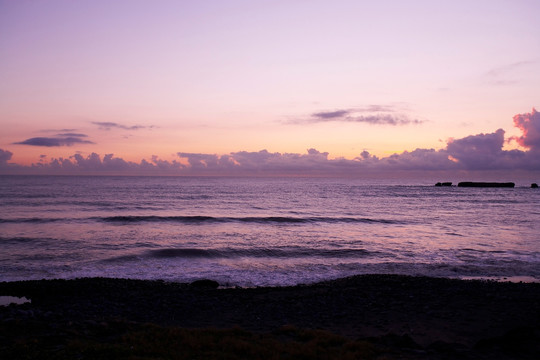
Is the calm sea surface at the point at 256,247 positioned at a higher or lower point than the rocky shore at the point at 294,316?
lower

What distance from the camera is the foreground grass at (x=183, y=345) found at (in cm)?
818

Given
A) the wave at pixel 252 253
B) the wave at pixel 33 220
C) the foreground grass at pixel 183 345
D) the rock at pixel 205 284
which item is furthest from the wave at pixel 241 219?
the foreground grass at pixel 183 345

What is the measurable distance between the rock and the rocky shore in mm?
102

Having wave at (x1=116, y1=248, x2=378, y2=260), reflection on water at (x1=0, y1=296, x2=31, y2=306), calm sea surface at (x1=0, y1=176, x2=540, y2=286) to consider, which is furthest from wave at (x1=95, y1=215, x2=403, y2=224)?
reflection on water at (x1=0, y1=296, x2=31, y2=306)

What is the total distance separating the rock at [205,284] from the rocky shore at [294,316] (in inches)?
4.0

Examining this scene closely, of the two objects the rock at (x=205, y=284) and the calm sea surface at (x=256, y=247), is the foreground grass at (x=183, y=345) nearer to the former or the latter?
the rock at (x=205, y=284)

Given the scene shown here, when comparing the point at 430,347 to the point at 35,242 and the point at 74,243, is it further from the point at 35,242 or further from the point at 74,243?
the point at 35,242

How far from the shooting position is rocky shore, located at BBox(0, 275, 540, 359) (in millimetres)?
8961

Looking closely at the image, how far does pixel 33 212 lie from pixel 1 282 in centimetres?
3471

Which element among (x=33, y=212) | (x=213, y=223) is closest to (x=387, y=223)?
(x=213, y=223)

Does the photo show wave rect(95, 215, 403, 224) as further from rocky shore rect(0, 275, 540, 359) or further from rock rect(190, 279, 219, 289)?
rocky shore rect(0, 275, 540, 359)

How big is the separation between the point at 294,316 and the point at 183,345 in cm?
485

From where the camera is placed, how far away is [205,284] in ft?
58.9

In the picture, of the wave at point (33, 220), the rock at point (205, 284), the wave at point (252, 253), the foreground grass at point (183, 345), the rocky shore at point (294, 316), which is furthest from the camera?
the wave at point (33, 220)
